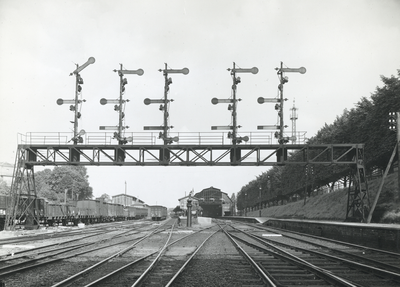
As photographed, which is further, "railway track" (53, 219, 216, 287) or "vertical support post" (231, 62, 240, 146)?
"vertical support post" (231, 62, 240, 146)

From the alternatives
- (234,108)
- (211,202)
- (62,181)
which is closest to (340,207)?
(234,108)

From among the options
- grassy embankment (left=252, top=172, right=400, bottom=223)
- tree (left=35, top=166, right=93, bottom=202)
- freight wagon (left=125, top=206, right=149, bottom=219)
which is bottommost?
freight wagon (left=125, top=206, right=149, bottom=219)

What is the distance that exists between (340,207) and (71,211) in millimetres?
26835

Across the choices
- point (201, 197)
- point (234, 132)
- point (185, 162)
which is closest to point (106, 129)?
point (185, 162)

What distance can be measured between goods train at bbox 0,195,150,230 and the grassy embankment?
940 inches

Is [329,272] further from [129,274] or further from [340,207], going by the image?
[340,207]

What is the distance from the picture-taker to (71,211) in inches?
1688

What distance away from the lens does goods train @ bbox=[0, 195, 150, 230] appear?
31.5 meters

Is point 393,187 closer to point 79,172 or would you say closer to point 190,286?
point 190,286

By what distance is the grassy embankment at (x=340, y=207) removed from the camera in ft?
88.6

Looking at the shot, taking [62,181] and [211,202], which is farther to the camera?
[211,202]

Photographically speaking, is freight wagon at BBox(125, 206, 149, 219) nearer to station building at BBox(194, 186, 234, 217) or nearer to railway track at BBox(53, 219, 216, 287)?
station building at BBox(194, 186, 234, 217)

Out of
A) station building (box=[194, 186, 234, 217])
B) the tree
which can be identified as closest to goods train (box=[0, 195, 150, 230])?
the tree

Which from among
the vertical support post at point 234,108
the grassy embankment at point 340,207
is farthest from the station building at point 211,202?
the vertical support post at point 234,108
